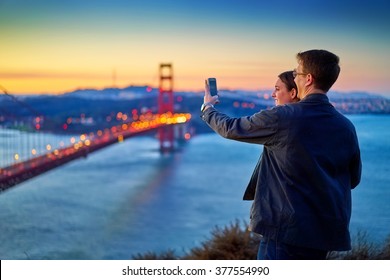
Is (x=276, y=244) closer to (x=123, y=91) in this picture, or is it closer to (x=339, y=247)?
(x=339, y=247)

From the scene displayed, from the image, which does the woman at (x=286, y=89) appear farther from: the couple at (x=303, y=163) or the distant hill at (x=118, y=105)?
the distant hill at (x=118, y=105)

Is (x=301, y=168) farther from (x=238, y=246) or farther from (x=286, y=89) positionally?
(x=238, y=246)

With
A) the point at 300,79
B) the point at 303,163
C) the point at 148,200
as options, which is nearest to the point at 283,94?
the point at 300,79

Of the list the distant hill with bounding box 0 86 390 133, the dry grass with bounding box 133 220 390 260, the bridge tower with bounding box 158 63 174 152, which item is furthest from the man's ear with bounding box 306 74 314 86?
the bridge tower with bounding box 158 63 174 152

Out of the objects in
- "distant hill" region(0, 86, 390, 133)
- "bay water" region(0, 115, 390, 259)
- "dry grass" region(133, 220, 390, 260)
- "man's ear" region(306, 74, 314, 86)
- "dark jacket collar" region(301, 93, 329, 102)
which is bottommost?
"bay water" region(0, 115, 390, 259)

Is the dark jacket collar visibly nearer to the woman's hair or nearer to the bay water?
the woman's hair

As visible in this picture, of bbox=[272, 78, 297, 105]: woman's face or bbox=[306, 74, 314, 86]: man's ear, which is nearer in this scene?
bbox=[306, 74, 314, 86]: man's ear

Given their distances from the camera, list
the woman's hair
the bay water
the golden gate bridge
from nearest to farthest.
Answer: the woman's hair → the bay water → the golden gate bridge
